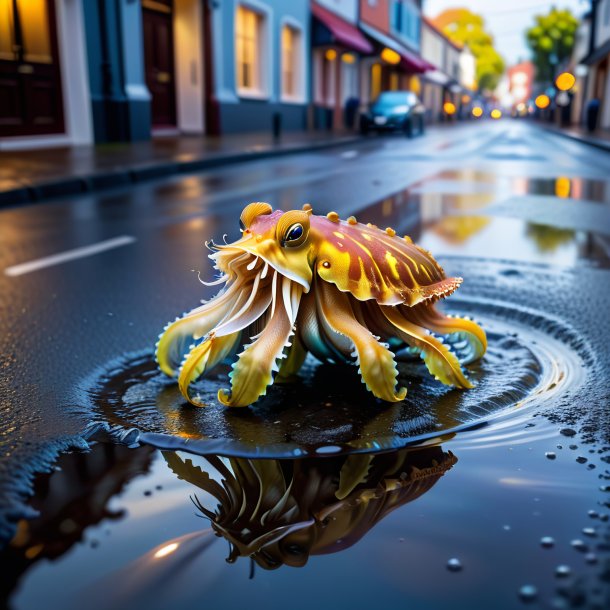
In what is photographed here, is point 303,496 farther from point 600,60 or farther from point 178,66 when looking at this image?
point 600,60

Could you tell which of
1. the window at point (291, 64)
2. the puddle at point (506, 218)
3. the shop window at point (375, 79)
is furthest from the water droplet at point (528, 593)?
the shop window at point (375, 79)

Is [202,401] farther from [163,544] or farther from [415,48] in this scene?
[415,48]

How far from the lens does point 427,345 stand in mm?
1695

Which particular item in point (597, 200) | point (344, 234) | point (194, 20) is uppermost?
point (194, 20)

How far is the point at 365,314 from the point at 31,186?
5552 millimetres

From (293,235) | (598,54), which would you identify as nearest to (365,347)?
(293,235)

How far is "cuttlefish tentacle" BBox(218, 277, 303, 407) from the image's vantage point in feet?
5.01

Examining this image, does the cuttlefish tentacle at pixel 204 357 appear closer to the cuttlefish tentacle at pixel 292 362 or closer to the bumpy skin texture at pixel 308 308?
the bumpy skin texture at pixel 308 308

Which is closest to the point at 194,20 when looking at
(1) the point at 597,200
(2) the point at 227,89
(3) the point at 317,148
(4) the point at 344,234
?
(2) the point at 227,89

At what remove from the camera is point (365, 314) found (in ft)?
5.69

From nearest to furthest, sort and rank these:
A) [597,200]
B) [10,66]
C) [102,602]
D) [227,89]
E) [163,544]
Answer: [102,602]
[163,544]
[597,200]
[10,66]
[227,89]

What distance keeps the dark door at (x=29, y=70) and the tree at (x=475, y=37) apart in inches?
2305

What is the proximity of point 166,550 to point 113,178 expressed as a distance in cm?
708

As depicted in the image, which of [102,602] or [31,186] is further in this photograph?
[31,186]
